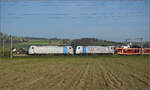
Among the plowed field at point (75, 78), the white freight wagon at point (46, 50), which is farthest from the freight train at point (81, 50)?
the plowed field at point (75, 78)

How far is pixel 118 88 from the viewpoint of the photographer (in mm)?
11852

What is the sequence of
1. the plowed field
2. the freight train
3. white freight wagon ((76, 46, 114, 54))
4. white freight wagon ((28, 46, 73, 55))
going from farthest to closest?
white freight wagon ((76, 46, 114, 54)) < the freight train < white freight wagon ((28, 46, 73, 55)) < the plowed field

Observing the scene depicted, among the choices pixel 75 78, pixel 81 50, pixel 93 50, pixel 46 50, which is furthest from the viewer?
pixel 93 50

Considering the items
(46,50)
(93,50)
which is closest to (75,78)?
(46,50)

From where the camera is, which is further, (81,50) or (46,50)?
(81,50)

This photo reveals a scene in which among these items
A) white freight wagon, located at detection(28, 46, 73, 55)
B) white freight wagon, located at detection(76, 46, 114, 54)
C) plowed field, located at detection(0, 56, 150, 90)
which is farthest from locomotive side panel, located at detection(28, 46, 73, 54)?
plowed field, located at detection(0, 56, 150, 90)

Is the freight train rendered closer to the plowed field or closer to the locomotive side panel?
the locomotive side panel

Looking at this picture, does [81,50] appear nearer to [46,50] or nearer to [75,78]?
[46,50]

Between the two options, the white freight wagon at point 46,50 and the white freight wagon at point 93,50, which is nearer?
the white freight wagon at point 46,50

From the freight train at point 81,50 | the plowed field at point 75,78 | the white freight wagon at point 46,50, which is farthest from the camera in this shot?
the freight train at point 81,50

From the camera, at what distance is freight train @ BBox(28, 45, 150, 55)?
59.7m

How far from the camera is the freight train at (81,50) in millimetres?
59719

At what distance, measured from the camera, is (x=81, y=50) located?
61594 millimetres

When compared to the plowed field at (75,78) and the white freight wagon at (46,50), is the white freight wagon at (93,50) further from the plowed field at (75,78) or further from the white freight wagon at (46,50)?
the plowed field at (75,78)
